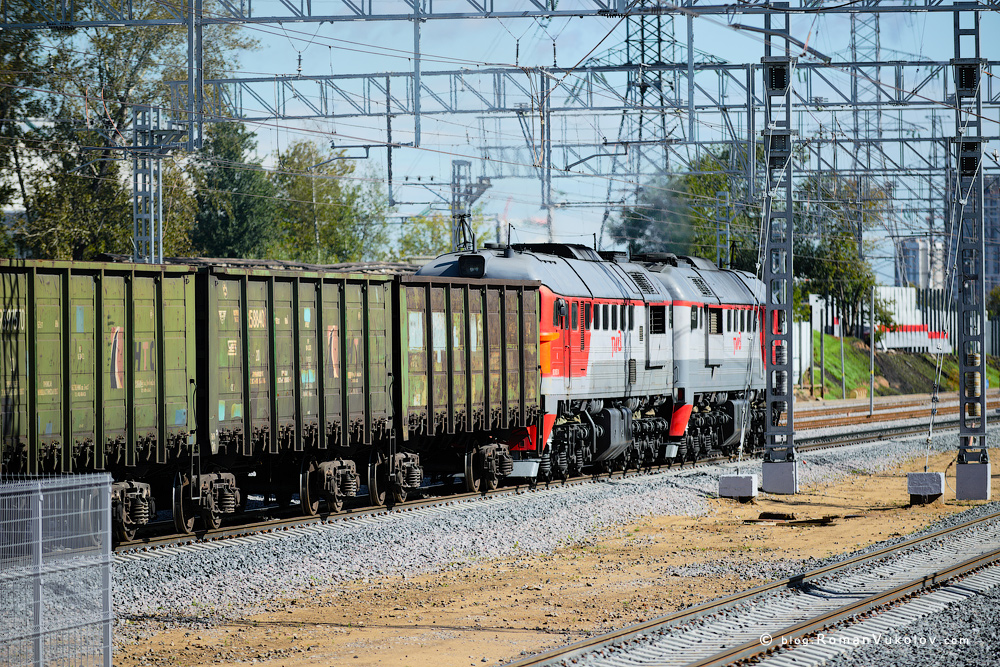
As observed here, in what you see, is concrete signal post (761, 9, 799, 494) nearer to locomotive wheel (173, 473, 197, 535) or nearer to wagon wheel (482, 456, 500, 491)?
wagon wheel (482, 456, 500, 491)

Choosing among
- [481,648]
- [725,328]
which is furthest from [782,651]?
[725,328]

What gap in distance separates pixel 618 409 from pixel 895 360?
59325 millimetres

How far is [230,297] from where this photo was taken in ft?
55.9

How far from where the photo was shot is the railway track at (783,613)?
36.2 feet

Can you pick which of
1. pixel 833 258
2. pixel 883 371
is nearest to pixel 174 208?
pixel 833 258

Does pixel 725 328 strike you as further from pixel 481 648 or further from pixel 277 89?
pixel 481 648

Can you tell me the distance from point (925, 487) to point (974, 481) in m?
1.11

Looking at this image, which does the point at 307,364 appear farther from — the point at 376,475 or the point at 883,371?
the point at 883,371

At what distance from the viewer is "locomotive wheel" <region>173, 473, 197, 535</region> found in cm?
1670

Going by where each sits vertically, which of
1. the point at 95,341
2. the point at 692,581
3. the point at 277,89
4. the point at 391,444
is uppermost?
the point at 277,89

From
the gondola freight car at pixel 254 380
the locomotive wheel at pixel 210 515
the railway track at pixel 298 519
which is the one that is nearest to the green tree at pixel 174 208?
the railway track at pixel 298 519

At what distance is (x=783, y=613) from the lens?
42.3ft

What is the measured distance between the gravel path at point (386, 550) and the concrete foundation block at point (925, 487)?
3.91 m

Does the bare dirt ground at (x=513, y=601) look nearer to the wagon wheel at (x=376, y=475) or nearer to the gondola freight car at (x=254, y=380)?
the gondola freight car at (x=254, y=380)
